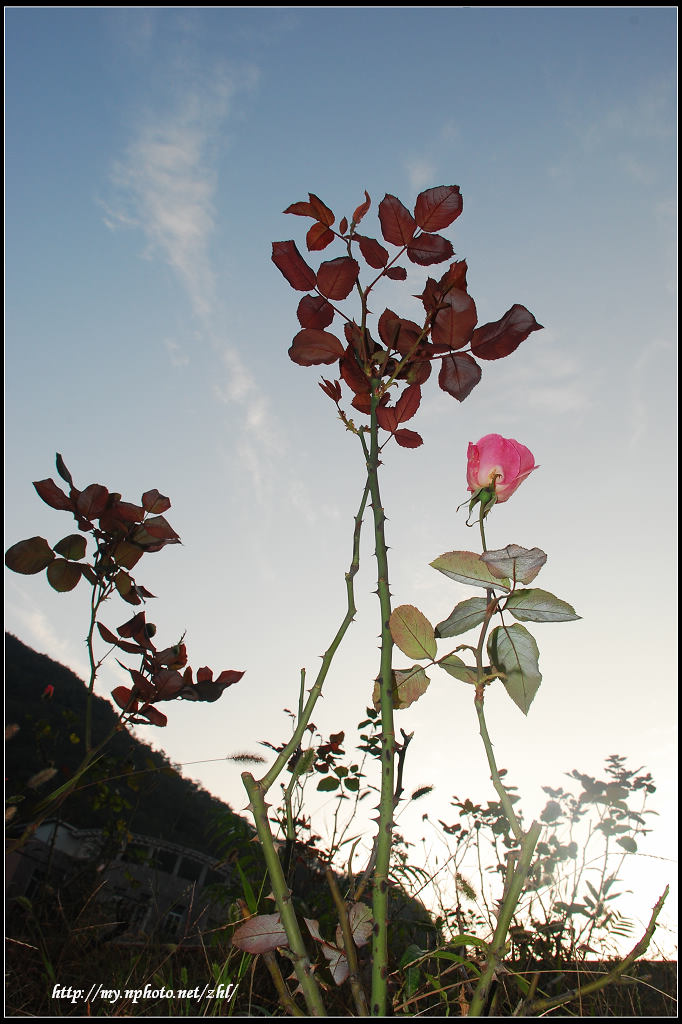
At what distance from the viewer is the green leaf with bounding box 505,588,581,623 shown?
66cm

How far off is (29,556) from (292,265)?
784 millimetres

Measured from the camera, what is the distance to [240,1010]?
3.98 ft

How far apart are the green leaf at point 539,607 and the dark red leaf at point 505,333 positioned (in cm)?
33

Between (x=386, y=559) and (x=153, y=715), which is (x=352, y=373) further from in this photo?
(x=153, y=715)

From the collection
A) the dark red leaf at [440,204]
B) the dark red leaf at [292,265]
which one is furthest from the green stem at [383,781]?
the dark red leaf at [440,204]

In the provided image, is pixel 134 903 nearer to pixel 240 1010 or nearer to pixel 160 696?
pixel 240 1010

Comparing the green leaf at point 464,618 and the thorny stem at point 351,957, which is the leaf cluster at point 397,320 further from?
the thorny stem at point 351,957

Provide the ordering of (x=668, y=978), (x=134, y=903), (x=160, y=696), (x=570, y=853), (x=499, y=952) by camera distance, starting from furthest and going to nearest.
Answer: (x=134, y=903), (x=570, y=853), (x=668, y=978), (x=160, y=696), (x=499, y=952)

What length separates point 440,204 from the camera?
87cm

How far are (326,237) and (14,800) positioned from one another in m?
1.04

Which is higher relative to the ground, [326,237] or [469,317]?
[326,237]

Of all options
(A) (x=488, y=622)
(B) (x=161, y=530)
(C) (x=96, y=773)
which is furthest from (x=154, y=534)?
(C) (x=96, y=773)

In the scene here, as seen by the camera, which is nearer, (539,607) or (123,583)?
(539,607)

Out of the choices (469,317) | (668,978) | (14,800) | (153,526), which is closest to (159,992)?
(14,800)
